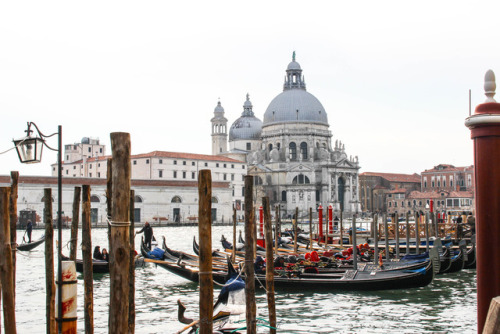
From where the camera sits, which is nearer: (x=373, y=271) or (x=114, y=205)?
(x=114, y=205)

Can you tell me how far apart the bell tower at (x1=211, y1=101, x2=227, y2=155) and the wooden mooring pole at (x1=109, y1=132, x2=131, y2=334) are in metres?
65.5

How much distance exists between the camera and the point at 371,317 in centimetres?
912

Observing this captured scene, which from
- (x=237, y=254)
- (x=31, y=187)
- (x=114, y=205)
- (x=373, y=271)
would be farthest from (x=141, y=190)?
(x=114, y=205)

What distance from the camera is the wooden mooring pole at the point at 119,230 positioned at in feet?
13.5

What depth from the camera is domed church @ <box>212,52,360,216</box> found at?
59438 millimetres

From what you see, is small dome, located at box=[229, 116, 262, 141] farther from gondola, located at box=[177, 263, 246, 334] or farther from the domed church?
gondola, located at box=[177, 263, 246, 334]

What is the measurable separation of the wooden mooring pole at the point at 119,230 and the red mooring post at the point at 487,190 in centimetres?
222

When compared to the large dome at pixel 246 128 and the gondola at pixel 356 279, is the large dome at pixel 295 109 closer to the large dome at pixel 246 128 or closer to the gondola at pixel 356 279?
the large dome at pixel 246 128

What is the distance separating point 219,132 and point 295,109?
11310mm

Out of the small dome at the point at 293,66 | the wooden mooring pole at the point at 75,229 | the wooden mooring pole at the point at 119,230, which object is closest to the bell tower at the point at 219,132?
the small dome at the point at 293,66

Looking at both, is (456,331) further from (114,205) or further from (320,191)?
(320,191)

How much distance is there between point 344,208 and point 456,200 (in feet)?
37.9

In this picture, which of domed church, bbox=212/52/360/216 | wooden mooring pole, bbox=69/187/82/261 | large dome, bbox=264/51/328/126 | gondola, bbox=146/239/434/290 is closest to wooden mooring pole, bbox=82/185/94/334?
wooden mooring pole, bbox=69/187/82/261

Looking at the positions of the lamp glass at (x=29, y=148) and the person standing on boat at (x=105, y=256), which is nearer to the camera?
the lamp glass at (x=29, y=148)
